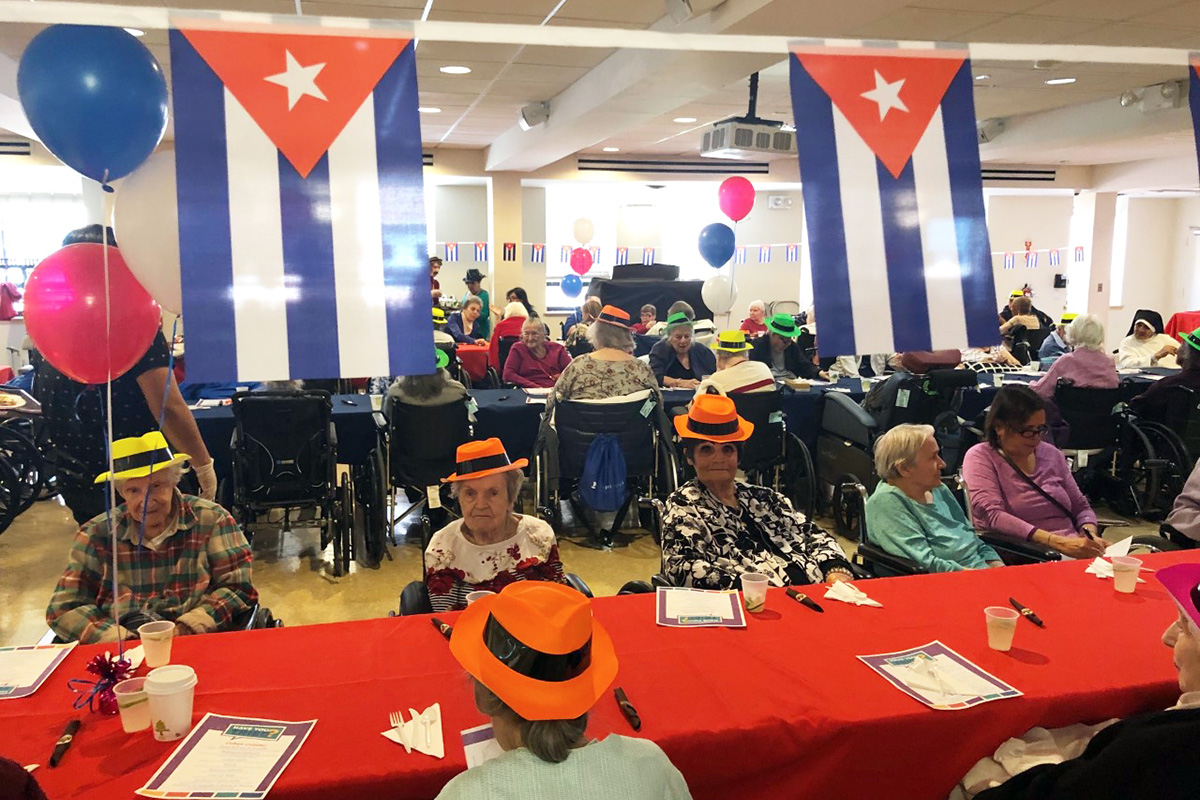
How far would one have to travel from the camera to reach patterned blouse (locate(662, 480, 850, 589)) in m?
2.58

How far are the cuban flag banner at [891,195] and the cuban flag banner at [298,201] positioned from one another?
3.52 ft

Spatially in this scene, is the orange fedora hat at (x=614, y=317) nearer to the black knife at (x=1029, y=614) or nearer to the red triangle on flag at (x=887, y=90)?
the red triangle on flag at (x=887, y=90)

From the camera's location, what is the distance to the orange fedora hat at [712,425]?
2682mm

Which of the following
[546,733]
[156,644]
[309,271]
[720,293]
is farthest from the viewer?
[720,293]

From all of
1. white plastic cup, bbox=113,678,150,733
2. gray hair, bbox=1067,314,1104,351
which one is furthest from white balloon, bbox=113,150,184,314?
gray hair, bbox=1067,314,1104,351

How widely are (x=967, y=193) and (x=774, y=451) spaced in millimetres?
2521

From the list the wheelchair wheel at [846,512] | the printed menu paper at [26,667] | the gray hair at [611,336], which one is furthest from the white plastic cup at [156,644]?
the wheelchair wheel at [846,512]

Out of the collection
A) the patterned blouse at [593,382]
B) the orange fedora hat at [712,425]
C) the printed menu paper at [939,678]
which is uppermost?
the patterned blouse at [593,382]

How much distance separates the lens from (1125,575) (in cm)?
222

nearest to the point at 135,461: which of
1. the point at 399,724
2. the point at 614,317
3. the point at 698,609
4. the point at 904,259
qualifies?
the point at 399,724

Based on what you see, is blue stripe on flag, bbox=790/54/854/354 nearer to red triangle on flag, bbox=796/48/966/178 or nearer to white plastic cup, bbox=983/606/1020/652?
red triangle on flag, bbox=796/48/966/178

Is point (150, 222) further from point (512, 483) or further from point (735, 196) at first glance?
point (735, 196)

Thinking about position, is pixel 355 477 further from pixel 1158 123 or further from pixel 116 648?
pixel 1158 123

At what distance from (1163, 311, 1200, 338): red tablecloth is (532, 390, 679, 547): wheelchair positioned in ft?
24.1
